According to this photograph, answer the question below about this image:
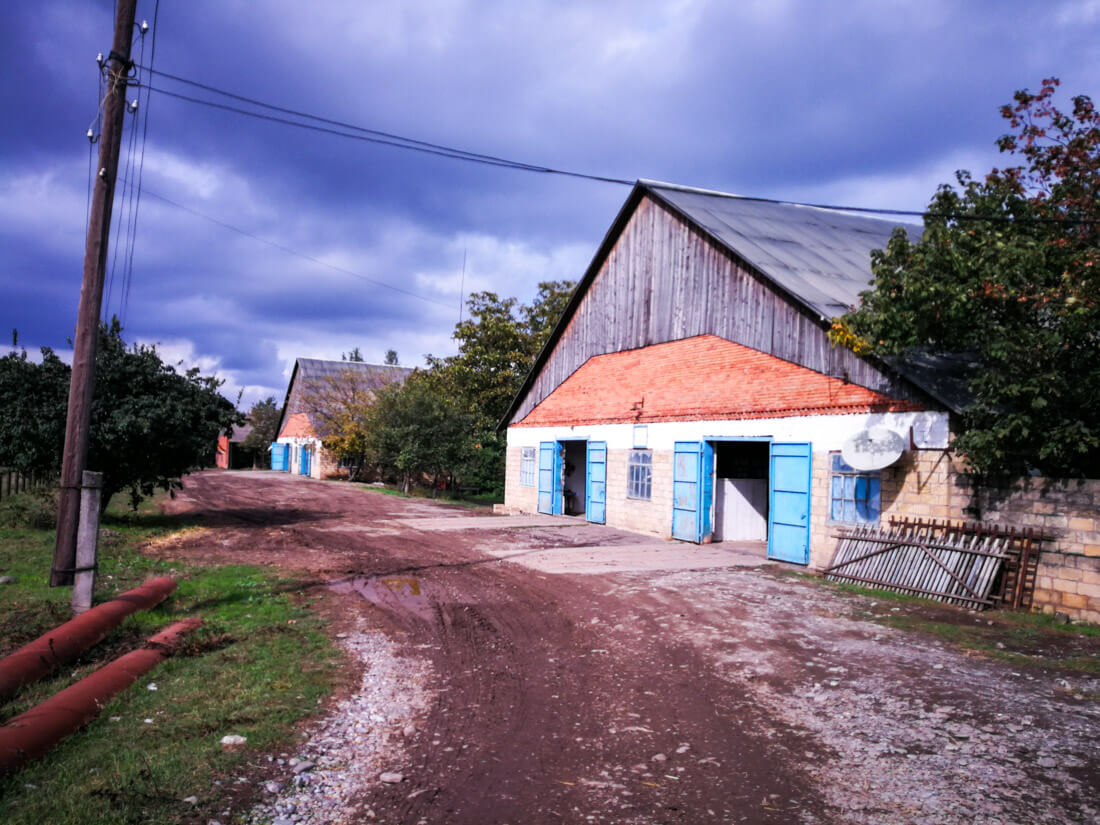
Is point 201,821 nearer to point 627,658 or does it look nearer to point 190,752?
point 190,752

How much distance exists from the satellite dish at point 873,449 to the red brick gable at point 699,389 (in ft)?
1.67

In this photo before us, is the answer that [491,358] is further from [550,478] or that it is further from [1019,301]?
[1019,301]

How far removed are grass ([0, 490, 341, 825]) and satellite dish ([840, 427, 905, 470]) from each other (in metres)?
8.83

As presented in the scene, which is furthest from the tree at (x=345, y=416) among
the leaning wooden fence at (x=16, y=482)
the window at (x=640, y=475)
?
the window at (x=640, y=475)

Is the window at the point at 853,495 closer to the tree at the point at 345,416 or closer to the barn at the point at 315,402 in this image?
the tree at the point at 345,416

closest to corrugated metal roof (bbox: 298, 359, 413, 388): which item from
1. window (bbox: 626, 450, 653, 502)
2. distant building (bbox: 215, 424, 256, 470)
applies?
distant building (bbox: 215, 424, 256, 470)

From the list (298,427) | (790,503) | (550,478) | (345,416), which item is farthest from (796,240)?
(298,427)

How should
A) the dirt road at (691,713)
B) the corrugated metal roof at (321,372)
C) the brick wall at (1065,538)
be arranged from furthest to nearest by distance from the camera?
the corrugated metal roof at (321,372) → the brick wall at (1065,538) → the dirt road at (691,713)

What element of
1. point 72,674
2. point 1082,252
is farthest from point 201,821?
point 1082,252

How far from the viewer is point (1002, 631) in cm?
863

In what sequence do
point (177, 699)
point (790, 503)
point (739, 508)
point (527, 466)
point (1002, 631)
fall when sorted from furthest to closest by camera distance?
point (527, 466), point (739, 508), point (790, 503), point (1002, 631), point (177, 699)

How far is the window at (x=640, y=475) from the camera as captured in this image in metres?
18.1

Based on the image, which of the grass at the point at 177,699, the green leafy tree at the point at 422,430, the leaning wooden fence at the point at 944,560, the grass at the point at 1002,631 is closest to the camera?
the grass at the point at 177,699

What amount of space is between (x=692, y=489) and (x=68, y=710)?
13320 millimetres
